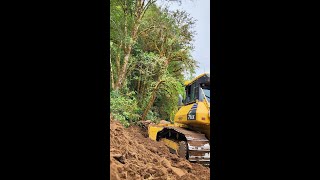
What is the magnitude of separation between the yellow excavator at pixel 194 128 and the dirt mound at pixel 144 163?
0.51 feet

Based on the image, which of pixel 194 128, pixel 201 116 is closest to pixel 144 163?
pixel 201 116

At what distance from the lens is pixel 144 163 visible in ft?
15.1

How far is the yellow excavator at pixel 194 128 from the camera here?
16.2 ft

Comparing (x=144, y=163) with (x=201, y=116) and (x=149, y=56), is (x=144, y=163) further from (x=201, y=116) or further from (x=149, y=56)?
(x=149, y=56)

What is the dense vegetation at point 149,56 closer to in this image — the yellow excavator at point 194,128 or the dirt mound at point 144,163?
the yellow excavator at point 194,128

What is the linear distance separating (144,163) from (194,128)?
1317mm

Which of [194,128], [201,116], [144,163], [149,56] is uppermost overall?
[149,56]

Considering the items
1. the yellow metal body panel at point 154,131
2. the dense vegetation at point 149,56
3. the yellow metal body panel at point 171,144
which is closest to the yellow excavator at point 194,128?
the yellow metal body panel at point 171,144

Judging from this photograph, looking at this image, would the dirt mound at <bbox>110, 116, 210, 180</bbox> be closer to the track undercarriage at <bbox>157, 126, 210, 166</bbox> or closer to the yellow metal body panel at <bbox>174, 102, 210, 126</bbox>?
the track undercarriage at <bbox>157, 126, 210, 166</bbox>

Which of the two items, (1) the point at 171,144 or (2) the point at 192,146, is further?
(1) the point at 171,144

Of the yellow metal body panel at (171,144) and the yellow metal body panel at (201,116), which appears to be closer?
the yellow metal body panel at (201,116)

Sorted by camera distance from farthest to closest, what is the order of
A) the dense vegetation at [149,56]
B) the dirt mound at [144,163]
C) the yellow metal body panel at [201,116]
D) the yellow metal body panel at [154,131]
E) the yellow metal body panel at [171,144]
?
the dense vegetation at [149,56], the yellow metal body panel at [154,131], the yellow metal body panel at [171,144], the yellow metal body panel at [201,116], the dirt mound at [144,163]
